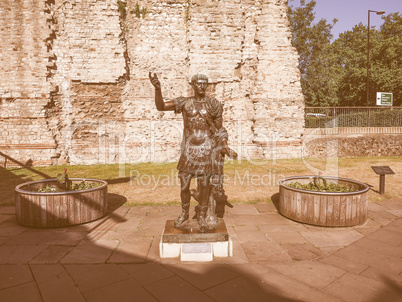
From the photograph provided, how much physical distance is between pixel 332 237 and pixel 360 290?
58.7 inches

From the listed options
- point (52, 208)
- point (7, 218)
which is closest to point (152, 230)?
point (52, 208)

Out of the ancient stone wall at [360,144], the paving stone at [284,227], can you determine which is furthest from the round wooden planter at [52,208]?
the ancient stone wall at [360,144]

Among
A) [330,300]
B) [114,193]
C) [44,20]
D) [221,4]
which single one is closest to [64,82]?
[44,20]

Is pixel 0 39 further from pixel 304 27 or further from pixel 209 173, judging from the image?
pixel 304 27

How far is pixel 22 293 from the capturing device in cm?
280

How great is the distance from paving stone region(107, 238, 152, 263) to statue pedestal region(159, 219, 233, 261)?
319 millimetres

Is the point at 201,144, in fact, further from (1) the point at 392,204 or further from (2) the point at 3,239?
(1) the point at 392,204

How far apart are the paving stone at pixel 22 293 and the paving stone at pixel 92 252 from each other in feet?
1.90

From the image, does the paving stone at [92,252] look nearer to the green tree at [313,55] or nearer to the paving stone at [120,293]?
the paving stone at [120,293]

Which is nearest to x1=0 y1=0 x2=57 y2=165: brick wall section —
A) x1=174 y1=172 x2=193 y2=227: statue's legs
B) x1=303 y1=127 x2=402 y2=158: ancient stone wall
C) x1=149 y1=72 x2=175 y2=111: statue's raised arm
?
x1=149 y1=72 x2=175 y2=111: statue's raised arm

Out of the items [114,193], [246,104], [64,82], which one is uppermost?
[64,82]

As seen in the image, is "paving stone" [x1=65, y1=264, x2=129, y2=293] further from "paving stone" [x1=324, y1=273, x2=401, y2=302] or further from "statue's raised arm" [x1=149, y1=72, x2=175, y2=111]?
"paving stone" [x1=324, y1=273, x2=401, y2=302]

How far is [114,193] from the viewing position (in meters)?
7.19

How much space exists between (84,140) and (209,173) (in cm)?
946
